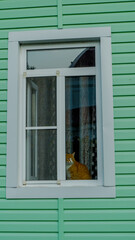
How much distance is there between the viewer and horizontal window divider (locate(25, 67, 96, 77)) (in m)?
3.36

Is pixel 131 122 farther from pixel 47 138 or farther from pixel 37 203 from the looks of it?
pixel 37 203

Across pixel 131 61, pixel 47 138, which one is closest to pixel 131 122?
pixel 131 61

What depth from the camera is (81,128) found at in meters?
3.34

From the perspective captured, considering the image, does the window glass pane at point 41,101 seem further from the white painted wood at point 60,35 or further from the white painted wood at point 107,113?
the white painted wood at point 107,113

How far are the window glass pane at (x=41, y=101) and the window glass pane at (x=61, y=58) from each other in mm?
158

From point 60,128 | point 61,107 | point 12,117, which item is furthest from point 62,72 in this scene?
point 12,117

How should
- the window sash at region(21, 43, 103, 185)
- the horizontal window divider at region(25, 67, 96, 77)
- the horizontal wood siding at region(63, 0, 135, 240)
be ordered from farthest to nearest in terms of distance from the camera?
the horizontal window divider at region(25, 67, 96, 77) → the window sash at region(21, 43, 103, 185) → the horizontal wood siding at region(63, 0, 135, 240)

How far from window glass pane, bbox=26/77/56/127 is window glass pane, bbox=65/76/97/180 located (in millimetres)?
152

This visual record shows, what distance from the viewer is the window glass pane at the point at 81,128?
3.29m

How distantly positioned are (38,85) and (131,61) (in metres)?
0.96

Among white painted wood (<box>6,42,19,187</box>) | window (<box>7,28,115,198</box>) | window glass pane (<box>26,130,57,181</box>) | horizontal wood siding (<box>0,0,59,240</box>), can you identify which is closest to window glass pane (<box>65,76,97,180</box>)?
window (<box>7,28,115,198</box>)

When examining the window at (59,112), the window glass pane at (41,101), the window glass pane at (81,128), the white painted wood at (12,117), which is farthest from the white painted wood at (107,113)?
the white painted wood at (12,117)

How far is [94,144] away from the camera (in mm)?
3297

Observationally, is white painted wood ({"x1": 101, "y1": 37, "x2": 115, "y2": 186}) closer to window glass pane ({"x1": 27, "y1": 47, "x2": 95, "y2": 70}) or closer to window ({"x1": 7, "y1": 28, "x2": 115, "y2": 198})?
window ({"x1": 7, "y1": 28, "x2": 115, "y2": 198})
